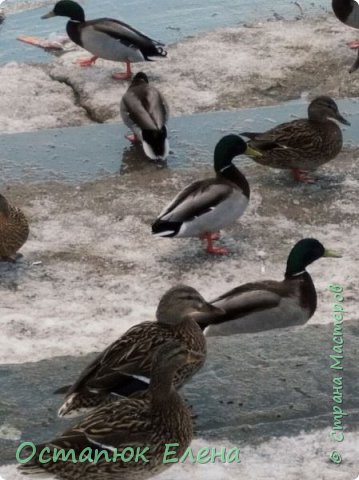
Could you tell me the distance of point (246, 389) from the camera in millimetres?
5078

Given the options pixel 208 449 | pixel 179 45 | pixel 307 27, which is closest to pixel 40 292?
pixel 208 449

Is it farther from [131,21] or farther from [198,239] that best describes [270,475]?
[131,21]

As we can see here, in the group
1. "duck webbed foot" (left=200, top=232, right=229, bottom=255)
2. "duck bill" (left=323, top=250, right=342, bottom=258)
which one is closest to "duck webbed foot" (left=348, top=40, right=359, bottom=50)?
"duck webbed foot" (left=200, top=232, right=229, bottom=255)

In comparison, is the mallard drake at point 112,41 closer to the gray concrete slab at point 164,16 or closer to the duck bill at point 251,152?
the gray concrete slab at point 164,16

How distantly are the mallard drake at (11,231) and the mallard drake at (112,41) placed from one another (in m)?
3.58

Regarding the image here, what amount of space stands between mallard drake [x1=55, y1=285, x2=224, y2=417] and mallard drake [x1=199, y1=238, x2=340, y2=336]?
600 millimetres

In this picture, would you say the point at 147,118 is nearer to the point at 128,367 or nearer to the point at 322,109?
the point at 322,109

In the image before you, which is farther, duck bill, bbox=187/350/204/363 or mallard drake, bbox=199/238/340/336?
mallard drake, bbox=199/238/340/336

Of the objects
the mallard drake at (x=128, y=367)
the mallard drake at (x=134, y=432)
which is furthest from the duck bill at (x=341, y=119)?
the mallard drake at (x=134, y=432)

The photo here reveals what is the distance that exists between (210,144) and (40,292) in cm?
246

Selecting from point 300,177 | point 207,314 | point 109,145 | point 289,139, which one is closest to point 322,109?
point 289,139

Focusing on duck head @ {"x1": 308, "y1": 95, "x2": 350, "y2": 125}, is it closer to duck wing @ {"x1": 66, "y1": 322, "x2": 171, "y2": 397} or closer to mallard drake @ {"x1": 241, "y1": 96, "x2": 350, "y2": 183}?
mallard drake @ {"x1": 241, "y1": 96, "x2": 350, "y2": 183}

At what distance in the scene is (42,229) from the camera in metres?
7.62

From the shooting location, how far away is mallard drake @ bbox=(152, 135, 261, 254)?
7.18 m
